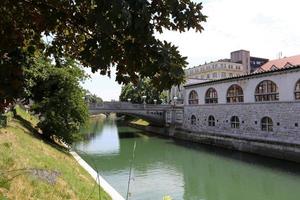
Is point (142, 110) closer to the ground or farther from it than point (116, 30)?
closer to the ground

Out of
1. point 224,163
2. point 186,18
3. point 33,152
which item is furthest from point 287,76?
point 186,18

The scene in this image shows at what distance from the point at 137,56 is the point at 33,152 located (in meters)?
10.6

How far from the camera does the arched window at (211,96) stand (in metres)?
38.4

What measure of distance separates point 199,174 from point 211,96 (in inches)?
681

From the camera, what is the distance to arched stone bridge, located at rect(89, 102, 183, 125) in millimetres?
46722

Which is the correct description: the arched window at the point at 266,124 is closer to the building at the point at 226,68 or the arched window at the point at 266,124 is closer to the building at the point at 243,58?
the building at the point at 226,68

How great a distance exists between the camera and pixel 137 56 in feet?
11.0

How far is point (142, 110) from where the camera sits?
162 feet

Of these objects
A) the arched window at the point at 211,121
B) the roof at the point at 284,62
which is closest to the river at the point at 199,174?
the arched window at the point at 211,121

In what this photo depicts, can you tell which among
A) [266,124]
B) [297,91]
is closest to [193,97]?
[266,124]

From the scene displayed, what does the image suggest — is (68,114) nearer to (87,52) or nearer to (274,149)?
(274,149)

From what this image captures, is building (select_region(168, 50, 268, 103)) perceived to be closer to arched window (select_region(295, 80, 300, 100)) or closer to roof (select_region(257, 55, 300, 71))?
roof (select_region(257, 55, 300, 71))

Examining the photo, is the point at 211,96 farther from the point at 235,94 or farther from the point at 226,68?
the point at 226,68

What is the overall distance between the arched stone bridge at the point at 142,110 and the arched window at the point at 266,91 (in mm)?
15690
